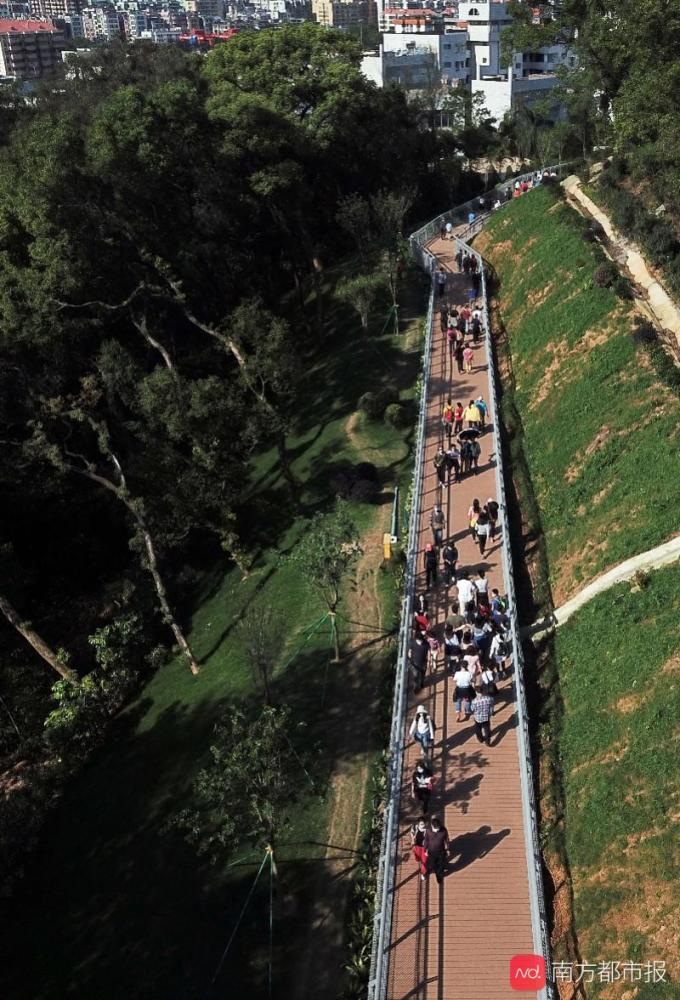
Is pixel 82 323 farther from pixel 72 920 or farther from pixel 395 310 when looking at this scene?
pixel 72 920

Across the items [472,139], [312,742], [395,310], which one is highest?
[472,139]

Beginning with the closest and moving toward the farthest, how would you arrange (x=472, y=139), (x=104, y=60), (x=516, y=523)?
(x=516, y=523), (x=104, y=60), (x=472, y=139)

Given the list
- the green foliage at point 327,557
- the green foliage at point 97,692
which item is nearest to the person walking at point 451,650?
the green foliage at point 327,557

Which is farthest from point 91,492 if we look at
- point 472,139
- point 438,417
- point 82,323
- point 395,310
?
point 472,139

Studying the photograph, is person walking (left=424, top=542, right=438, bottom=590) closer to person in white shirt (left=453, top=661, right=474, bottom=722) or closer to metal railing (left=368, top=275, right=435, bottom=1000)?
metal railing (left=368, top=275, right=435, bottom=1000)

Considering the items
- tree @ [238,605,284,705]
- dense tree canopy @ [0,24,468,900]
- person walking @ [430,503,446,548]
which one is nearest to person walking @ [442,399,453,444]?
person walking @ [430,503,446,548]

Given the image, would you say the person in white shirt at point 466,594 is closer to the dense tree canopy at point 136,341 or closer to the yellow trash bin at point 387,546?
the yellow trash bin at point 387,546
